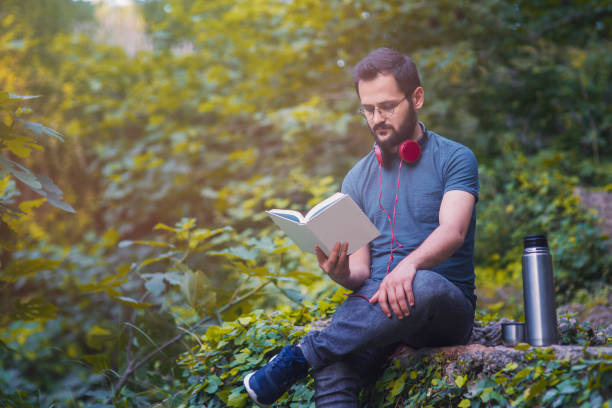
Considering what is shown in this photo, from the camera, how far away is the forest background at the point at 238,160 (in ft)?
9.20

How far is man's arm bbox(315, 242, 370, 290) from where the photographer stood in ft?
6.25

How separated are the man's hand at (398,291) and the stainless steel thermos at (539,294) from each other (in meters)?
0.43

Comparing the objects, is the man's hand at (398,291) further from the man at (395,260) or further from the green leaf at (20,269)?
the green leaf at (20,269)

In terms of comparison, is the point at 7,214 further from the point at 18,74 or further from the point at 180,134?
the point at 18,74

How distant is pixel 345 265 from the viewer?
1958 millimetres

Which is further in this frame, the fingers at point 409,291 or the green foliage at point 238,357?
the green foliage at point 238,357

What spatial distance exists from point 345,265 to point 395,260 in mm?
223

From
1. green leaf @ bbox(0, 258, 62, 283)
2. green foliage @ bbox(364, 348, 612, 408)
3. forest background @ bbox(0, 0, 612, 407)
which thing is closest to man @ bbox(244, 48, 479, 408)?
green foliage @ bbox(364, 348, 612, 408)

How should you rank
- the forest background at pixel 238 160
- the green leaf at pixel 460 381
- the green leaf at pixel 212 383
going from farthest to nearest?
the forest background at pixel 238 160 → the green leaf at pixel 212 383 → the green leaf at pixel 460 381

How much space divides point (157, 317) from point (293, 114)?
316 cm

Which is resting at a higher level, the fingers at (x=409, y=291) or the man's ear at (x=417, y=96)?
the man's ear at (x=417, y=96)

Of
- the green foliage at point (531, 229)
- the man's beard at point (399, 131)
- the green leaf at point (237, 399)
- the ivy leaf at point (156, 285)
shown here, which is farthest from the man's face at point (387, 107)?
A: the green foliage at point (531, 229)

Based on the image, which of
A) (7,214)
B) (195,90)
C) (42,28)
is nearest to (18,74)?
(42,28)

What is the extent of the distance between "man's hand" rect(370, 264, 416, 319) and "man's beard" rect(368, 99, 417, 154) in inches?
21.8
